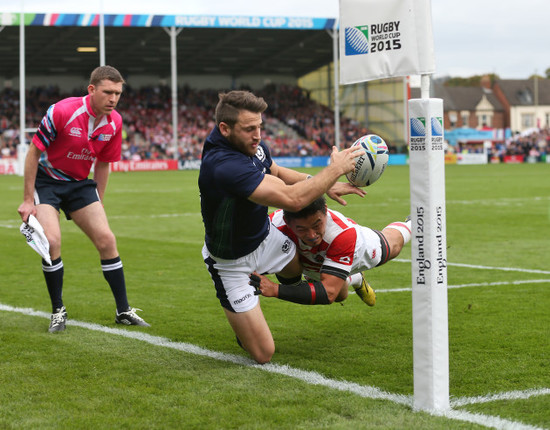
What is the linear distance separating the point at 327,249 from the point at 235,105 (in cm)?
129

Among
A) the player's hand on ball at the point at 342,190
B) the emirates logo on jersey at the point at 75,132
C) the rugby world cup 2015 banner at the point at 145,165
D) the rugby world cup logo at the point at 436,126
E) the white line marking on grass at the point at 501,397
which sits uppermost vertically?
the rugby world cup 2015 banner at the point at 145,165

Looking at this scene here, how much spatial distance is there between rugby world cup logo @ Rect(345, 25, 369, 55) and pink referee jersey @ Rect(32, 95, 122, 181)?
314 centimetres

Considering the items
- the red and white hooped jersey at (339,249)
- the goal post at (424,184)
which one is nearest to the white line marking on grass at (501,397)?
the goal post at (424,184)

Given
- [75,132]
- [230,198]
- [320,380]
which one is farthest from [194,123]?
[320,380]

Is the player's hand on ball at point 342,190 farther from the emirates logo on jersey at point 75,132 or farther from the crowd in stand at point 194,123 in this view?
the crowd in stand at point 194,123

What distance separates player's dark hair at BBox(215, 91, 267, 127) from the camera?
5.18 m

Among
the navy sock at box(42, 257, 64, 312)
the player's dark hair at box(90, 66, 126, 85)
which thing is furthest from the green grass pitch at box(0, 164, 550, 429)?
the player's dark hair at box(90, 66, 126, 85)

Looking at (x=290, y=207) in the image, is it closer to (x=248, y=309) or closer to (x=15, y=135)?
(x=248, y=309)

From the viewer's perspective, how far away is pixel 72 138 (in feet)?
22.8

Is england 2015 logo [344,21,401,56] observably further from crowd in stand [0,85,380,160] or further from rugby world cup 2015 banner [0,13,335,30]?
crowd in stand [0,85,380,160]

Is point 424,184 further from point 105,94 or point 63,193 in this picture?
point 63,193

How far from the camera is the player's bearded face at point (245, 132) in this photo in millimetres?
5219

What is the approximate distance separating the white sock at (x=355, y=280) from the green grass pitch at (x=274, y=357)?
13.6 inches

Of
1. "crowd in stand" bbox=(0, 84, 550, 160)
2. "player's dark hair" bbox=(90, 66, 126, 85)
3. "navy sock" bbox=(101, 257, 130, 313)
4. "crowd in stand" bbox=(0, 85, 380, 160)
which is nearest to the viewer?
"player's dark hair" bbox=(90, 66, 126, 85)
